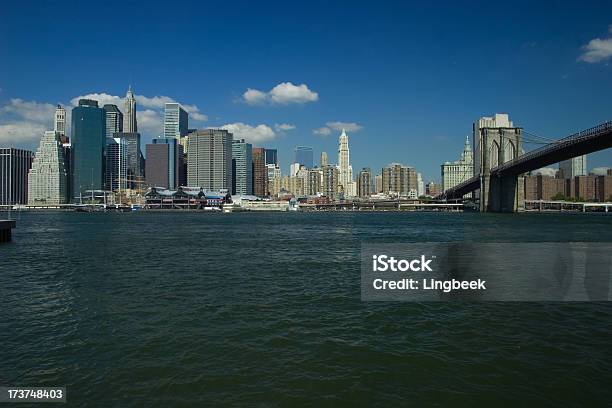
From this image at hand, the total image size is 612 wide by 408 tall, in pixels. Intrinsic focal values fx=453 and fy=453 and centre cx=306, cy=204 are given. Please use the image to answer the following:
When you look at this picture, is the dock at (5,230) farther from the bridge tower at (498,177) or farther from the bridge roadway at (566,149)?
the bridge tower at (498,177)

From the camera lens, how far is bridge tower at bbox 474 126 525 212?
10644 cm

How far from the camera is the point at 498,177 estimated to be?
355 ft

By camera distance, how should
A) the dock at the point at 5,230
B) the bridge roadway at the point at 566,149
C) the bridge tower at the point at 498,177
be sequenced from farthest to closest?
the bridge tower at the point at 498,177
the bridge roadway at the point at 566,149
the dock at the point at 5,230

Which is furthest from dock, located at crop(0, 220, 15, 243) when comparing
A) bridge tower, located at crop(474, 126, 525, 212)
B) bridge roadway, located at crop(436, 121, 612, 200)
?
bridge tower, located at crop(474, 126, 525, 212)

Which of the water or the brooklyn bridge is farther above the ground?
the brooklyn bridge

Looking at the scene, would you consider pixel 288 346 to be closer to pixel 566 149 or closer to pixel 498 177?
pixel 566 149

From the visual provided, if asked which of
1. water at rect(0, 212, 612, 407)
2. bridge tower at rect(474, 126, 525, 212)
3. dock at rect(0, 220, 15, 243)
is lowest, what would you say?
water at rect(0, 212, 612, 407)

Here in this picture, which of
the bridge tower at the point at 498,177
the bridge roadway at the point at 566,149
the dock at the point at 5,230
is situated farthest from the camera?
the bridge tower at the point at 498,177

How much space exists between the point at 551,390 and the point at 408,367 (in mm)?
2467

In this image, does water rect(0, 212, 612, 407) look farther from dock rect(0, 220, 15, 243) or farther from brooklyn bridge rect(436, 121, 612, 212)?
brooklyn bridge rect(436, 121, 612, 212)

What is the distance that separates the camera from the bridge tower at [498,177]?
106438 mm

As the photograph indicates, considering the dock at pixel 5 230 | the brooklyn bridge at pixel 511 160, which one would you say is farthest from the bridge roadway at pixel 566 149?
the dock at pixel 5 230

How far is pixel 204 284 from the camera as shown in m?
17.9

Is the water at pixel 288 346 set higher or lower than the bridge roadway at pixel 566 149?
lower
